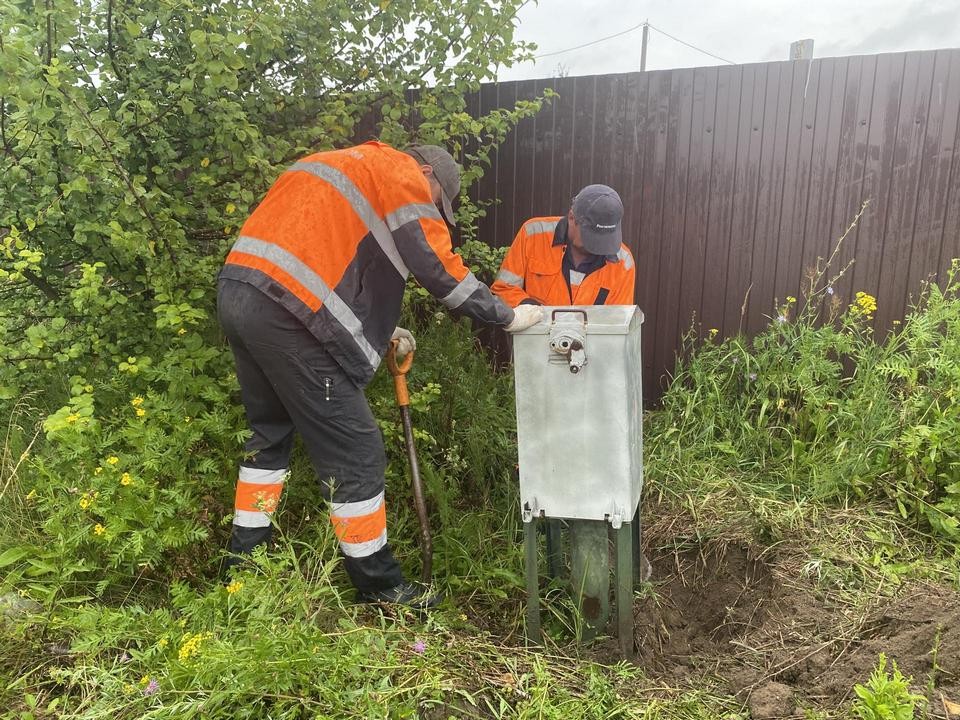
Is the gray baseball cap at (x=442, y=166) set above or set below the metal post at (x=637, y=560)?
above

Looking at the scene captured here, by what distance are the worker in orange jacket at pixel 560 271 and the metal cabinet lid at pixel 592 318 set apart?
844 mm

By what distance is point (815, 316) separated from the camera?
3.98 metres

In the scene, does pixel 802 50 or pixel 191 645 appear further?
pixel 802 50

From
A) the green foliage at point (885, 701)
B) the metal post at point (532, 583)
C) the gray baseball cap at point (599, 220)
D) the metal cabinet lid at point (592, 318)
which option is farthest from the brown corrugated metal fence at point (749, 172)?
the green foliage at point (885, 701)

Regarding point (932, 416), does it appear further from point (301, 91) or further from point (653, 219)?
point (301, 91)

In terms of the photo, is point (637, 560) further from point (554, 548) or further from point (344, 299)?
point (344, 299)

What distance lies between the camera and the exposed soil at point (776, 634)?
2029 mm

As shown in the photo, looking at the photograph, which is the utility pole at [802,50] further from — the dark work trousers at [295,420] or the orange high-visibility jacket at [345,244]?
the dark work trousers at [295,420]

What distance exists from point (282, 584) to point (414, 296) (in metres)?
1.76

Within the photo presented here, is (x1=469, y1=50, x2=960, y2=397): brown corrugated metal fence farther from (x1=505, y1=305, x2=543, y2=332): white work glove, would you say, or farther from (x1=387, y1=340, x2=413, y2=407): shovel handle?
(x1=505, y1=305, x2=543, y2=332): white work glove

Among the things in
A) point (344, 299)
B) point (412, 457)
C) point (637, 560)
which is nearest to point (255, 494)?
point (412, 457)

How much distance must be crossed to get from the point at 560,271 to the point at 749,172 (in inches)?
73.9

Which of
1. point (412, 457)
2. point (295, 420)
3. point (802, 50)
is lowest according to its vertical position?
point (412, 457)

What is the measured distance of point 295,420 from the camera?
237 centimetres
